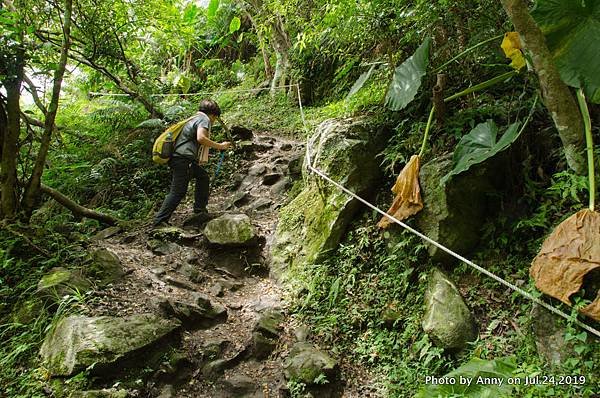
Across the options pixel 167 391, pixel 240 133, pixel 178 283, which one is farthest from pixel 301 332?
pixel 240 133

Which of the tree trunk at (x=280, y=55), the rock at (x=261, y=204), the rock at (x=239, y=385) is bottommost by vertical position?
the rock at (x=239, y=385)

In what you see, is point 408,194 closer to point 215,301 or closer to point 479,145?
point 479,145

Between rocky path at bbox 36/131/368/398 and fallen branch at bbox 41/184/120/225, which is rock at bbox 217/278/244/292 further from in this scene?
fallen branch at bbox 41/184/120/225

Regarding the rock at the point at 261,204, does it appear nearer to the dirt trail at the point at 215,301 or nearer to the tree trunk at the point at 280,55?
the dirt trail at the point at 215,301

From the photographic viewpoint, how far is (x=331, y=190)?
15.0 feet

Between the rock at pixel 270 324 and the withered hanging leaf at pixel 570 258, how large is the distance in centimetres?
231

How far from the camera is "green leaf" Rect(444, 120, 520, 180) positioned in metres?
2.95

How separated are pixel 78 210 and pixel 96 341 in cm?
305

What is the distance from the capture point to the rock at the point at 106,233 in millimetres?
5466

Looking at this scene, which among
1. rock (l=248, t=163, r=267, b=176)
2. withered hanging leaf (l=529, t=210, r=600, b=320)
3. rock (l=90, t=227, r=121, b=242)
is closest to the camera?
withered hanging leaf (l=529, t=210, r=600, b=320)

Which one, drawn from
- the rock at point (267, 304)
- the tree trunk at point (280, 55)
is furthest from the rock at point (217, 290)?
the tree trunk at point (280, 55)

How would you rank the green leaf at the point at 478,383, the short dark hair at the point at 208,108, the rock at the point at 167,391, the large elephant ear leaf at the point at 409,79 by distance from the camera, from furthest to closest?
the short dark hair at the point at 208,108 → the large elephant ear leaf at the point at 409,79 → the rock at the point at 167,391 → the green leaf at the point at 478,383

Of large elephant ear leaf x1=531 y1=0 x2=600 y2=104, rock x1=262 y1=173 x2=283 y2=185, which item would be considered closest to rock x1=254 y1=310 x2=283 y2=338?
large elephant ear leaf x1=531 y1=0 x2=600 y2=104

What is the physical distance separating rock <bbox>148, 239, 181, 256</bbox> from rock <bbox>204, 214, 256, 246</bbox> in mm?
446
